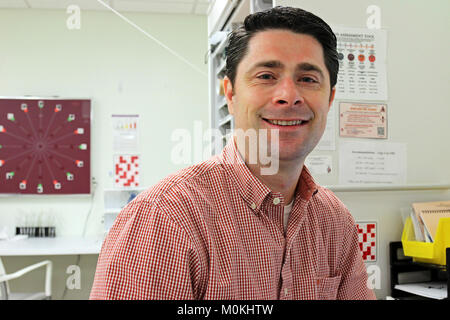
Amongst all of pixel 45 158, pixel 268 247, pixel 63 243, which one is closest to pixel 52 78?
pixel 45 158

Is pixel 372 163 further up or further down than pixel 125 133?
further down

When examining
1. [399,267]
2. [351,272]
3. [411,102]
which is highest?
[411,102]

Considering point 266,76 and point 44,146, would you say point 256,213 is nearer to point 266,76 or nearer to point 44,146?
point 266,76

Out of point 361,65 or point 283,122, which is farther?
point 361,65

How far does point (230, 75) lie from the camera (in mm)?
916

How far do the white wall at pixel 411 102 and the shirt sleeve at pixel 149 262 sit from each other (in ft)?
3.00

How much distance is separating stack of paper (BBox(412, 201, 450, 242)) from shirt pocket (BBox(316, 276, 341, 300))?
2.15 feet

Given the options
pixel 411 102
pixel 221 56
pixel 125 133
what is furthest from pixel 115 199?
pixel 411 102

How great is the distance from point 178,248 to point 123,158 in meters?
2.79

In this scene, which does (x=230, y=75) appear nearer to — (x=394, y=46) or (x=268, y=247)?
(x=268, y=247)

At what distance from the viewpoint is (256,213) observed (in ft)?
2.64

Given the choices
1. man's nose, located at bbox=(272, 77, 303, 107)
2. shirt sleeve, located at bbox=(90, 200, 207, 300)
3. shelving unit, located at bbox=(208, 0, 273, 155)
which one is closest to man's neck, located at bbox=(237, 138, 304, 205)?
man's nose, located at bbox=(272, 77, 303, 107)

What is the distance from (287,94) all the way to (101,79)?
283cm

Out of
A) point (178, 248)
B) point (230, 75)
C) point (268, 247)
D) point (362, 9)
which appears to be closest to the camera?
point (178, 248)
